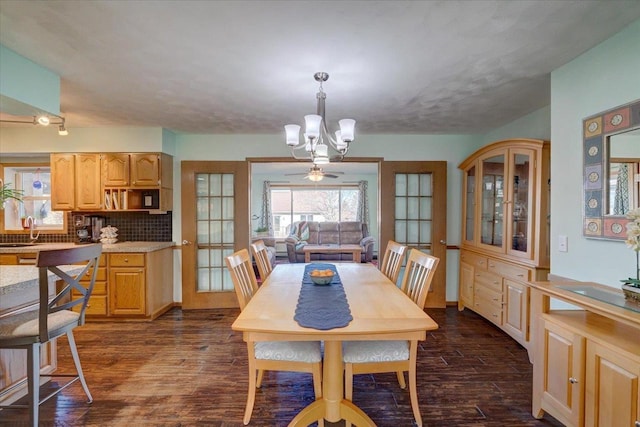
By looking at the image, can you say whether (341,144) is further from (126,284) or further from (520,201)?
(126,284)

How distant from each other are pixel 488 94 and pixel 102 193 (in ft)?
14.7

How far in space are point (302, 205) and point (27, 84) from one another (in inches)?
269

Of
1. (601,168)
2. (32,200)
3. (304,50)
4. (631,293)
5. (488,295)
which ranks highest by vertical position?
(304,50)

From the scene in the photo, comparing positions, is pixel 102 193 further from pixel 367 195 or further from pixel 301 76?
pixel 367 195

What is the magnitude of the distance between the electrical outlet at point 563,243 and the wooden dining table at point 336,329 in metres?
1.21

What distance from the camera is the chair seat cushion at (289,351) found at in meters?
1.84

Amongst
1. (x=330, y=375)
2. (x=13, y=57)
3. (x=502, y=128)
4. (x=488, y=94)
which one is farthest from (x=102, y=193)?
(x=502, y=128)

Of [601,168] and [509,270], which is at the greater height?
[601,168]

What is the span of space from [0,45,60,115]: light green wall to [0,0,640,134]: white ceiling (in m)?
0.08

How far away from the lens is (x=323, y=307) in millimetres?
1846

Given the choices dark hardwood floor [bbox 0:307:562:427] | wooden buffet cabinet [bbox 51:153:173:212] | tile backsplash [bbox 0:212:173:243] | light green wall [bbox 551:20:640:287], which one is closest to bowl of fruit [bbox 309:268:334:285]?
dark hardwood floor [bbox 0:307:562:427]


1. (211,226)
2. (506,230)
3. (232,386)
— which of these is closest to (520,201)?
(506,230)

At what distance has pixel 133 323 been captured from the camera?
3.63 meters

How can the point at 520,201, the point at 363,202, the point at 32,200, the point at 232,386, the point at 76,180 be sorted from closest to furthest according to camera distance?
the point at 232,386, the point at 520,201, the point at 76,180, the point at 32,200, the point at 363,202
